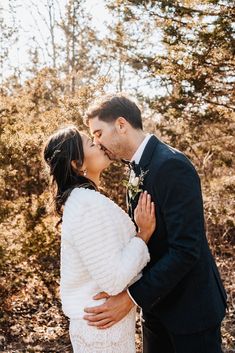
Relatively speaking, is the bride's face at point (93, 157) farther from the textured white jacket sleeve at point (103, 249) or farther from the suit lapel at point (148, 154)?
the textured white jacket sleeve at point (103, 249)

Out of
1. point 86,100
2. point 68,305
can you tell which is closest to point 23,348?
point 86,100

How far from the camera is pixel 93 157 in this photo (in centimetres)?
296

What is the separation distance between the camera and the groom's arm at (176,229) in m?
2.52

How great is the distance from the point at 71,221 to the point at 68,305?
1.72 feet

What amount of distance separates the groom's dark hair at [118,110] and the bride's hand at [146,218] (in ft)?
1.63

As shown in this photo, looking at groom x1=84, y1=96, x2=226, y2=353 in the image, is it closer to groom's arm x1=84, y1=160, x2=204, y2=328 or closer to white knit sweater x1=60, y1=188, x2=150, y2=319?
groom's arm x1=84, y1=160, x2=204, y2=328

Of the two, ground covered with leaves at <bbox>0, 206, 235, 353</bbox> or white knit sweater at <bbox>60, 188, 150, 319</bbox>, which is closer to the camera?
white knit sweater at <bbox>60, 188, 150, 319</bbox>

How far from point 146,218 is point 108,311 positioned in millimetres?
547

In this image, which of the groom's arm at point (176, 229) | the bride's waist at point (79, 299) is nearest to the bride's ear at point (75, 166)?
the groom's arm at point (176, 229)

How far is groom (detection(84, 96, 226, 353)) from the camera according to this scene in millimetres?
2533

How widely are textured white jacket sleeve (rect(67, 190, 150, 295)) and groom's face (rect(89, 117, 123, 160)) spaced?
1.61 ft

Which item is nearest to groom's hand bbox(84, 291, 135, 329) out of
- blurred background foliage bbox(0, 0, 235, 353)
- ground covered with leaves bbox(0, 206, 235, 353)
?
blurred background foliage bbox(0, 0, 235, 353)

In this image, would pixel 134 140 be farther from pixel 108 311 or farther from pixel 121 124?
pixel 108 311

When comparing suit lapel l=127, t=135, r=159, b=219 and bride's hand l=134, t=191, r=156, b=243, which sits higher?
suit lapel l=127, t=135, r=159, b=219
